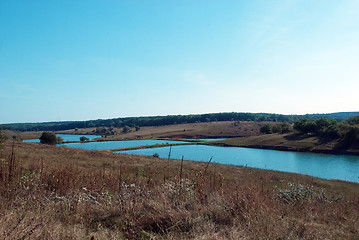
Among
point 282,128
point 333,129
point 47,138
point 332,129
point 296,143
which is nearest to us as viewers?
point 47,138

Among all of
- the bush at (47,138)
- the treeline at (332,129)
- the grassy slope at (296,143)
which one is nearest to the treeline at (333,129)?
the treeline at (332,129)

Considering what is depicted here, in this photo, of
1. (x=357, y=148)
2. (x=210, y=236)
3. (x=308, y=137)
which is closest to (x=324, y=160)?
(x=357, y=148)

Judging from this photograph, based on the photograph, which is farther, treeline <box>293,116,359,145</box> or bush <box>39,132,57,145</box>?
treeline <box>293,116,359,145</box>

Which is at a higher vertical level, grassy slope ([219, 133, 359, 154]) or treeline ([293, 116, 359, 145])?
treeline ([293, 116, 359, 145])

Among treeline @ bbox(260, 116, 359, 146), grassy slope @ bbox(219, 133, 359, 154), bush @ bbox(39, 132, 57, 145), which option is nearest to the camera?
bush @ bbox(39, 132, 57, 145)

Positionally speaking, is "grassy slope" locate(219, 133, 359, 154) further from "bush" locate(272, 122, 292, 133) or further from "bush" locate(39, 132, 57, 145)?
"bush" locate(39, 132, 57, 145)

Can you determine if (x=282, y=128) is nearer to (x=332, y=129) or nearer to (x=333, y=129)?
(x=332, y=129)

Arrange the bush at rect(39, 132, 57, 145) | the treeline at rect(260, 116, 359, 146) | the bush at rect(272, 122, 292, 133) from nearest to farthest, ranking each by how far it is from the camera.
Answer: the bush at rect(39, 132, 57, 145) → the treeline at rect(260, 116, 359, 146) → the bush at rect(272, 122, 292, 133)

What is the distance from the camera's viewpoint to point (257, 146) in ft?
229

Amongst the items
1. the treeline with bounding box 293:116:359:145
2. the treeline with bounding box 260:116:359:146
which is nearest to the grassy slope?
the treeline with bounding box 260:116:359:146

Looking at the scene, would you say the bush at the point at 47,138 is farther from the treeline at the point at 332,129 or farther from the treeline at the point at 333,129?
the treeline at the point at 333,129

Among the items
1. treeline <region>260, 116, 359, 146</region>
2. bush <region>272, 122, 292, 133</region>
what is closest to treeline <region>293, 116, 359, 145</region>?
treeline <region>260, 116, 359, 146</region>

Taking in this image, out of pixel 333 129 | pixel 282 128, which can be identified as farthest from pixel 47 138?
pixel 282 128

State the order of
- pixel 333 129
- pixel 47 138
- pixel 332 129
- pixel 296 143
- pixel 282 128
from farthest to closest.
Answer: pixel 282 128 < pixel 296 143 < pixel 332 129 < pixel 333 129 < pixel 47 138
